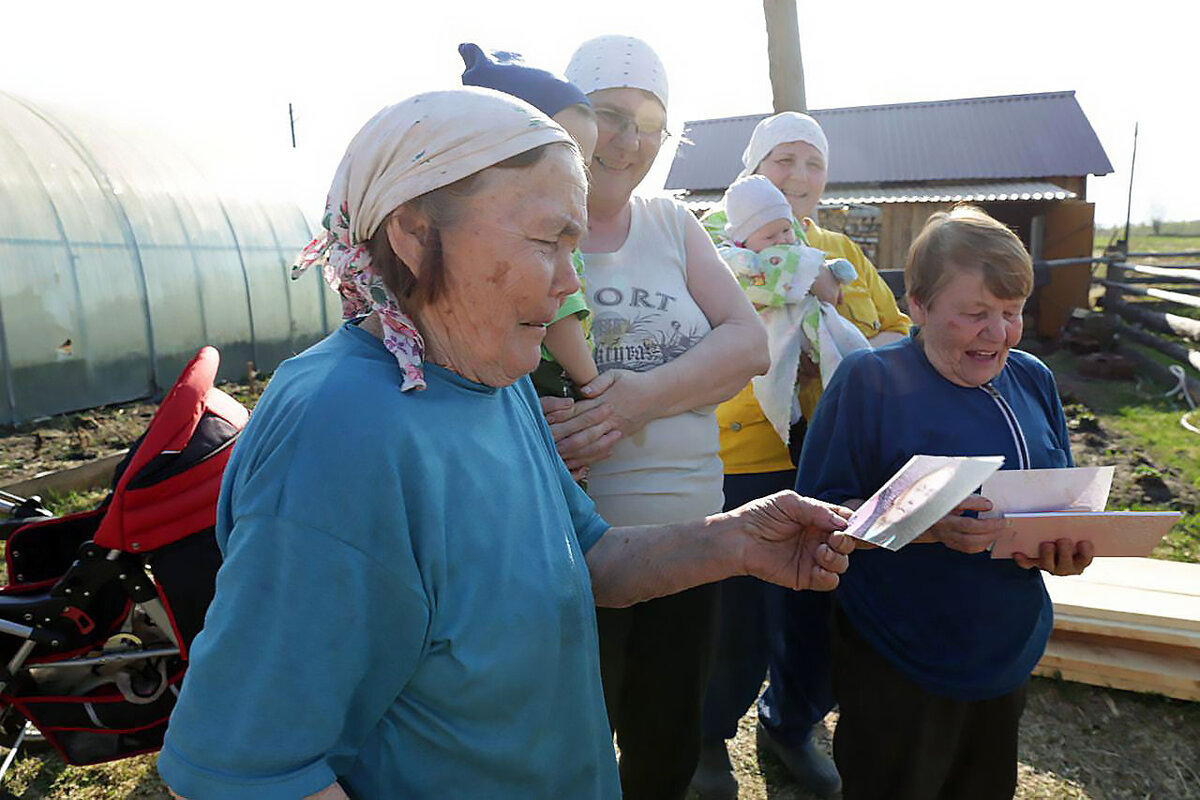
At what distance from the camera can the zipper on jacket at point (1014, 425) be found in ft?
6.85

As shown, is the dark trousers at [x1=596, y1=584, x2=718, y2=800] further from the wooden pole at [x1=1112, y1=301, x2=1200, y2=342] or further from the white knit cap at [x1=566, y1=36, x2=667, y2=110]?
the wooden pole at [x1=1112, y1=301, x2=1200, y2=342]

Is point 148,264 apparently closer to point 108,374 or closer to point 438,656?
point 108,374

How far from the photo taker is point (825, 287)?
10.0ft

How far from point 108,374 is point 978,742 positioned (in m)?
8.58

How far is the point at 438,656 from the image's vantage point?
3.75 feet

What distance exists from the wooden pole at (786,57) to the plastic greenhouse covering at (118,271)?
6622 millimetres

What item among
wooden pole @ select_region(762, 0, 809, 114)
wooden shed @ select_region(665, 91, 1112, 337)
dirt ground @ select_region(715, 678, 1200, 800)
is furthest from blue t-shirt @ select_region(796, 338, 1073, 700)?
wooden shed @ select_region(665, 91, 1112, 337)

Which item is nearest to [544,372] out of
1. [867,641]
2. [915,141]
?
[867,641]

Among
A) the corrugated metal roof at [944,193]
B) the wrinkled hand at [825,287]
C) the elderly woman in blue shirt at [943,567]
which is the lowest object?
the elderly woman in blue shirt at [943,567]

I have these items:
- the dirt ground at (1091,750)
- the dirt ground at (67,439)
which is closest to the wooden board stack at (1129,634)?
the dirt ground at (1091,750)

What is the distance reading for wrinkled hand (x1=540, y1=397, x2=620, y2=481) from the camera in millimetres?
1914

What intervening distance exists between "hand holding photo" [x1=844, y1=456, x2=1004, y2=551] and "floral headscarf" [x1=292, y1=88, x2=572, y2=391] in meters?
0.82

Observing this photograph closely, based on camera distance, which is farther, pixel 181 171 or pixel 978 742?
pixel 181 171

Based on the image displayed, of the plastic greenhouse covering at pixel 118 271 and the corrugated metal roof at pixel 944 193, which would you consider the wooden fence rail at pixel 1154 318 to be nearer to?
the corrugated metal roof at pixel 944 193
